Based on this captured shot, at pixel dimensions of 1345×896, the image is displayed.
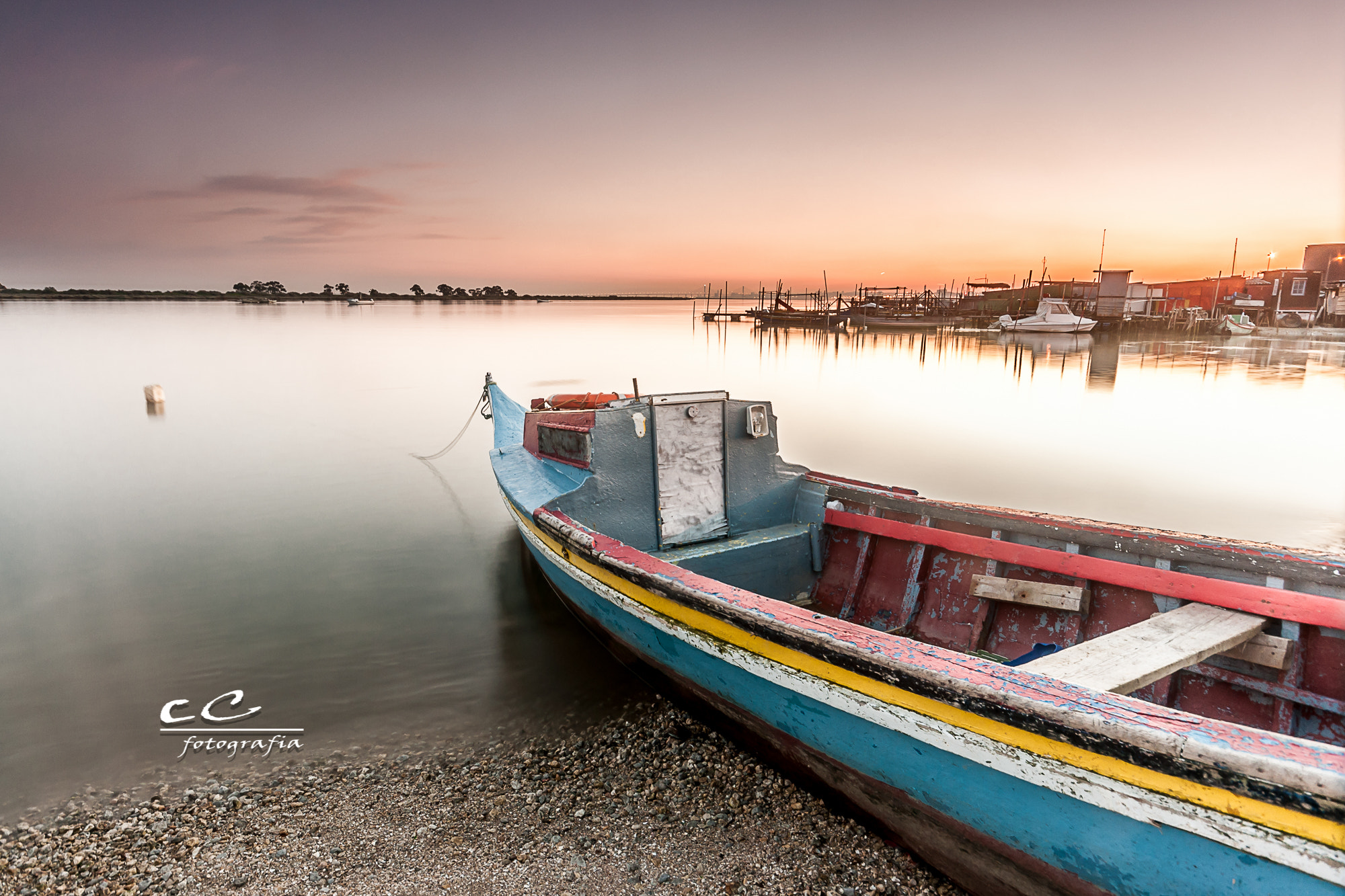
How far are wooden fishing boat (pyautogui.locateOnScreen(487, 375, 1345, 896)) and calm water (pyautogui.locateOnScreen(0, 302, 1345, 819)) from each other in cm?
169

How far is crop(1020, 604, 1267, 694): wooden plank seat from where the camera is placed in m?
3.06

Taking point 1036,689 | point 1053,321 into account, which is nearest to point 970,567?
point 1036,689

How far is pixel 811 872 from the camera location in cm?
354

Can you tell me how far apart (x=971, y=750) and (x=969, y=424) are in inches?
692

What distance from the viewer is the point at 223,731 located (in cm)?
511

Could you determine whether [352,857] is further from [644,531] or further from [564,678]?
[644,531]

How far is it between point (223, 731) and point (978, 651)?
5.82 meters

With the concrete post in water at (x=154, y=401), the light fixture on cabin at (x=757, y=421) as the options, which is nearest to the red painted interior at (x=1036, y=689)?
the light fixture on cabin at (x=757, y=421)

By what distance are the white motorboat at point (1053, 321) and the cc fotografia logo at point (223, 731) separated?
61702 millimetres

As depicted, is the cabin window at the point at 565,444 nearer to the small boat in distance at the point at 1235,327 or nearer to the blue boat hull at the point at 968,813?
the blue boat hull at the point at 968,813

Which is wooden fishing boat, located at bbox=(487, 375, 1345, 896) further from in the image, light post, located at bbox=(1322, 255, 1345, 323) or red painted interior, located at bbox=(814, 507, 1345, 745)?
light post, located at bbox=(1322, 255, 1345, 323)

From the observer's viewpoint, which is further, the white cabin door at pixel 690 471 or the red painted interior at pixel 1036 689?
the white cabin door at pixel 690 471

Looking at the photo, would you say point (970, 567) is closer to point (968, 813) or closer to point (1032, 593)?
point (1032, 593)

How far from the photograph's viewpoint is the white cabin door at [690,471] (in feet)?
19.2
